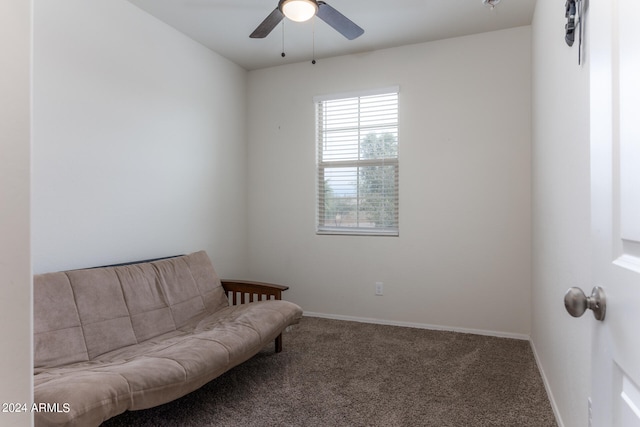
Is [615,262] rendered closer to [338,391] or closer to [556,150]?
[556,150]

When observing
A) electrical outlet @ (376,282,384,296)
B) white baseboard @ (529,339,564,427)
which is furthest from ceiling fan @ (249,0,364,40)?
white baseboard @ (529,339,564,427)

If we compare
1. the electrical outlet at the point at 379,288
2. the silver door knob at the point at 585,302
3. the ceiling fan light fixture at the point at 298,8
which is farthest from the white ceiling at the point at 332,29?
the silver door knob at the point at 585,302

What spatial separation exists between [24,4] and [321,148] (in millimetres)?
3252

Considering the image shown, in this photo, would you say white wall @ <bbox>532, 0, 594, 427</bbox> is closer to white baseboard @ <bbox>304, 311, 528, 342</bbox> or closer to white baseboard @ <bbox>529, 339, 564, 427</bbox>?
white baseboard @ <bbox>529, 339, 564, 427</bbox>

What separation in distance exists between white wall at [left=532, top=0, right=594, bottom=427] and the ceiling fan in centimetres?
117

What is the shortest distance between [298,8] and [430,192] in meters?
2.03

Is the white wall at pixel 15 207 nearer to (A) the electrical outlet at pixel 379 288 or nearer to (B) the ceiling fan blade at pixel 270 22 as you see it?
(B) the ceiling fan blade at pixel 270 22

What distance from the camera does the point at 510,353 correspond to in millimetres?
2803

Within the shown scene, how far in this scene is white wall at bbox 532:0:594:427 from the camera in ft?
4.67

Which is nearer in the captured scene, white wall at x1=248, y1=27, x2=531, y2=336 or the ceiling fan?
the ceiling fan

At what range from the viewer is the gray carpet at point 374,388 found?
6.34 ft

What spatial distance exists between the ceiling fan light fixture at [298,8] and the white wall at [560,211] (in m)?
1.28

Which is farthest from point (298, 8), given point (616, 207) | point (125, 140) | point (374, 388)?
point (374, 388)

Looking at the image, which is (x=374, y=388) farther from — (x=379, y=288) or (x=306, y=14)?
(x=306, y=14)
